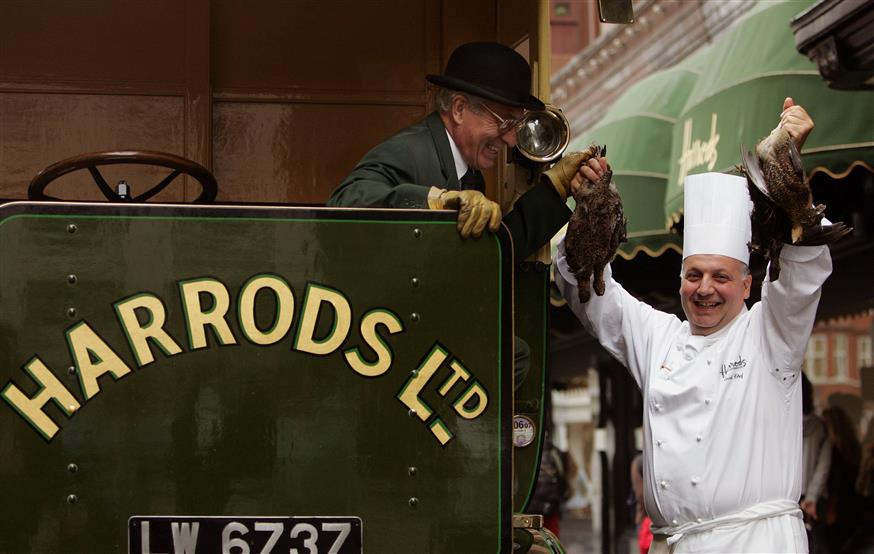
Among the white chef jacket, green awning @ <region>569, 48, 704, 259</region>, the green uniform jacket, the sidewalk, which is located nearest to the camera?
the green uniform jacket

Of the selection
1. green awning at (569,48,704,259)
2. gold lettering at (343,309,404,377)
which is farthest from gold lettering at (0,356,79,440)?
green awning at (569,48,704,259)

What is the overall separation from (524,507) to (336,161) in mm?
1598

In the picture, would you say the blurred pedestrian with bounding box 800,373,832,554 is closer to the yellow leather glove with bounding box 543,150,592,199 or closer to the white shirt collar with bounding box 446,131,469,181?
the yellow leather glove with bounding box 543,150,592,199

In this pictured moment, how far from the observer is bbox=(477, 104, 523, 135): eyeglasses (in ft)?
14.2

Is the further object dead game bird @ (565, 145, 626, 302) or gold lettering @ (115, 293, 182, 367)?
dead game bird @ (565, 145, 626, 302)

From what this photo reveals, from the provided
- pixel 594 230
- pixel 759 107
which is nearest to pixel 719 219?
pixel 594 230

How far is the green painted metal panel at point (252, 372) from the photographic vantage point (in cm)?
364

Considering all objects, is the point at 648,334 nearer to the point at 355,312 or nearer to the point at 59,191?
the point at 355,312

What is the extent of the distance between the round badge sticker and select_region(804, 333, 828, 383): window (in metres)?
9.42

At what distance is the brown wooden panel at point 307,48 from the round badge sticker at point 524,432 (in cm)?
151

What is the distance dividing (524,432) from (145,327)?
1309 mm

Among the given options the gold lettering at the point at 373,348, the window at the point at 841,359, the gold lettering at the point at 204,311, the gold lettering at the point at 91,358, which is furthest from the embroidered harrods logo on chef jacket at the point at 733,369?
the window at the point at 841,359

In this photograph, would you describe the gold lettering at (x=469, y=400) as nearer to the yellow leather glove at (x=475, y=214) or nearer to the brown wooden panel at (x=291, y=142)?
the yellow leather glove at (x=475, y=214)

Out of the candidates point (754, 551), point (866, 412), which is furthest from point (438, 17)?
point (866, 412)
